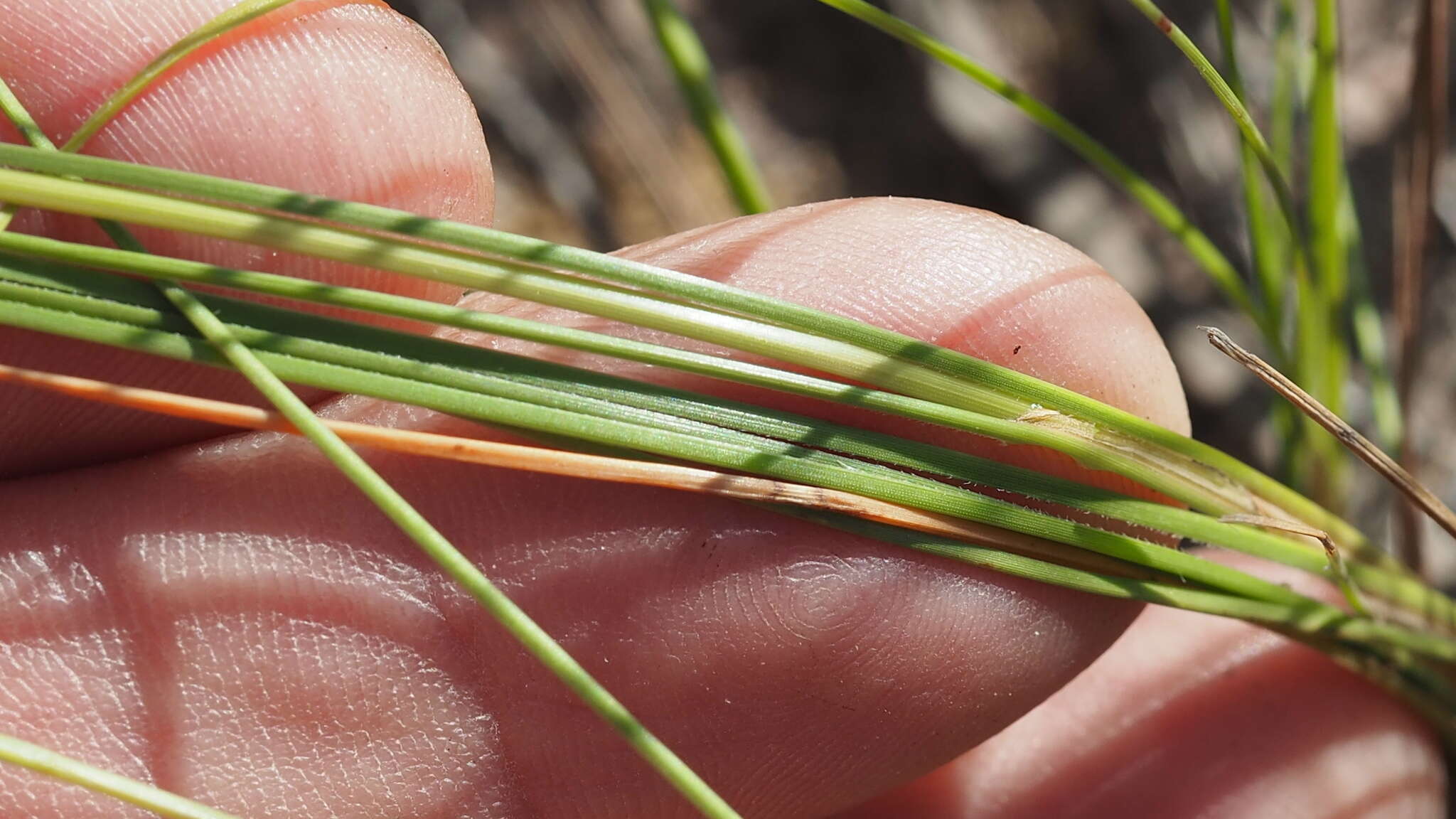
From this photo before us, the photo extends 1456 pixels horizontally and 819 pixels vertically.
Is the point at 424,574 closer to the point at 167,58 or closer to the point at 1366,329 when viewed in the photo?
the point at 167,58

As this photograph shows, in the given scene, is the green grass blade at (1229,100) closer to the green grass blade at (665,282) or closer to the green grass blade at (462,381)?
the green grass blade at (665,282)

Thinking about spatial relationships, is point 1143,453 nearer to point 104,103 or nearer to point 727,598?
point 727,598

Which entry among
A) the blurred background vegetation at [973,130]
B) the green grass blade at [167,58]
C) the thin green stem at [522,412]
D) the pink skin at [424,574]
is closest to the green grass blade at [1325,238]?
the pink skin at [424,574]

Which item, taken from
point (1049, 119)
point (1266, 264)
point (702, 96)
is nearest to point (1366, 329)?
point (1266, 264)

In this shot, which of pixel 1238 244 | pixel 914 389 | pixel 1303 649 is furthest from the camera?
pixel 1238 244

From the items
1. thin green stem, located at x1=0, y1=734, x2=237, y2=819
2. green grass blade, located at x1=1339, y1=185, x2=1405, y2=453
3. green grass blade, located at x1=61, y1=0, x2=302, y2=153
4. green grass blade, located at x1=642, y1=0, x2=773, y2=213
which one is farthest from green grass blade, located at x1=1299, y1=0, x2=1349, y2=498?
thin green stem, located at x1=0, y1=734, x2=237, y2=819

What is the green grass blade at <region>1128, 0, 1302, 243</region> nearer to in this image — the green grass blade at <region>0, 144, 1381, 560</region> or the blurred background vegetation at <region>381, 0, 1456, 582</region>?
the green grass blade at <region>0, 144, 1381, 560</region>

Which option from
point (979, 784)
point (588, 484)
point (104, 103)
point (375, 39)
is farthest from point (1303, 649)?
point (104, 103)
